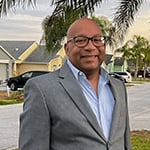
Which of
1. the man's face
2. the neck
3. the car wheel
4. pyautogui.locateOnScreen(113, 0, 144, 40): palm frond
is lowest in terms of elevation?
the car wheel

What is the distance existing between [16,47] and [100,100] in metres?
43.9

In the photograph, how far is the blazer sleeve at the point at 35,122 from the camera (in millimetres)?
2377

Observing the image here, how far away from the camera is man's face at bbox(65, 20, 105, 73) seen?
2.51 m

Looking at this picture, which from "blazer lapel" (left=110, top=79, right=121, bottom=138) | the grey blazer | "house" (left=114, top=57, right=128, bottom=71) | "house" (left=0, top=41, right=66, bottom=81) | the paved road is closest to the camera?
the grey blazer

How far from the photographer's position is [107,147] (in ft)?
7.88

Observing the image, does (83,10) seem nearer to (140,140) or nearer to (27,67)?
(140,140)

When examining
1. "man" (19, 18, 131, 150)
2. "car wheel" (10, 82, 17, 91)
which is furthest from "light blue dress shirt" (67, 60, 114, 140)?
"car wheel" (10, 82, 17, 91)

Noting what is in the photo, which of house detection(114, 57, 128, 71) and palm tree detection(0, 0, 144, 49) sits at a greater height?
palm tree detection(0, 0, 144, 49)

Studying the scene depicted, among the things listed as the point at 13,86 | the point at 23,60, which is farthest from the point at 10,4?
the point at 23,60

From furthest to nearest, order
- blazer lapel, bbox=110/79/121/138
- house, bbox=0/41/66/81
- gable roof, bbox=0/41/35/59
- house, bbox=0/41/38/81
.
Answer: gable roof, bbox=0/41/35/59, house, bbox=0/41/66/81, house, bbox=0/41/38/81, blazer lapel, bbox=110/79/121/138

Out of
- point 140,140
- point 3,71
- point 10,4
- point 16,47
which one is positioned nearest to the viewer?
point 10,4

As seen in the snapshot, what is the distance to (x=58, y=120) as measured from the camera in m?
2.38

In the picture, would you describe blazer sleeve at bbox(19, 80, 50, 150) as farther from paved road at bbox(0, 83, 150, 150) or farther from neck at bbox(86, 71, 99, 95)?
paved road at bbox(0, 83, 150, 150)

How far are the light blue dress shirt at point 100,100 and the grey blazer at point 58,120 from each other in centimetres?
5
